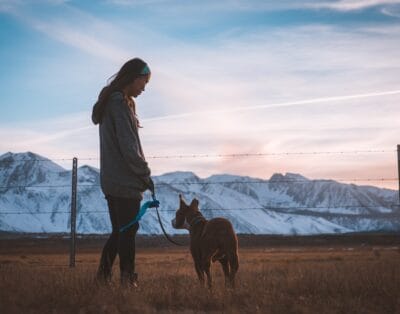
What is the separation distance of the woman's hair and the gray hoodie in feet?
0.24

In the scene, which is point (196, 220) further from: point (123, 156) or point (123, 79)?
point (123, 79)

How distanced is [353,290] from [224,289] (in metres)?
1.60

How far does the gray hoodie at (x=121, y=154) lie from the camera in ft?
A: 23.5

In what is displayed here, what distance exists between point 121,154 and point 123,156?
0.11 m

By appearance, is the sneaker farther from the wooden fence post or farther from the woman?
the wooden fence post

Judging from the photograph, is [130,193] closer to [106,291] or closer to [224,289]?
[106,291]

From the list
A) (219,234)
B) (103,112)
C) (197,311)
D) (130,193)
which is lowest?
(197,311)

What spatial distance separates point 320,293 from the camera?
7.61m

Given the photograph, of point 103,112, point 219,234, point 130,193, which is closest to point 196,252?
point 219,234

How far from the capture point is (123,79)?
24.4 feet

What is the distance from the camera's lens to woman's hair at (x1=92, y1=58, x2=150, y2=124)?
740cm

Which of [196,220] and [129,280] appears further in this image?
[196,220]

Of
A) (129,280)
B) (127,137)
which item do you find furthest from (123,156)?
(129,280)

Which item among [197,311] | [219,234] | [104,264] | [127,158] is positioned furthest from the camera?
[219,234]
